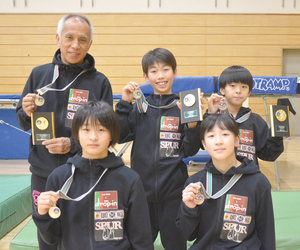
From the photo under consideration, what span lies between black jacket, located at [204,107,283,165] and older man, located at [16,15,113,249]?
846 mm

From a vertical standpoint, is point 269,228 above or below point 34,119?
below

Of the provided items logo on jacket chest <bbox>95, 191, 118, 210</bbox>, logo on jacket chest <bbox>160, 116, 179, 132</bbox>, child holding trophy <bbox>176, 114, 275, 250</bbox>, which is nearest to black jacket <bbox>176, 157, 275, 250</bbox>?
child holding trophy <bbox>176, 114, 275, 250</bbox>

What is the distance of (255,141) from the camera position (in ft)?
5.85

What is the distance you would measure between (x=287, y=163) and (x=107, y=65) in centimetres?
486

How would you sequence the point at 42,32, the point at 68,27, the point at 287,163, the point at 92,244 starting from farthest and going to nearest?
the point at 42,32 < the point at 287,163 < the point at 68,27 < the point at 92,244

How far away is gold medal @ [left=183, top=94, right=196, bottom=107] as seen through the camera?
4.51ft

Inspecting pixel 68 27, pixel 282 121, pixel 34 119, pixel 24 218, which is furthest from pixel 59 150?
pixel 24 218

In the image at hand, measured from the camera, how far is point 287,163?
15.3 feet

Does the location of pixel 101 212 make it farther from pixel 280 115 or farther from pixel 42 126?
pixel 280 115

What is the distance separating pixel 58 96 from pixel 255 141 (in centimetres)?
120

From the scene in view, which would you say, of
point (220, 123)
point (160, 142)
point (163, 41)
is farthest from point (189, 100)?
point (163, 41)

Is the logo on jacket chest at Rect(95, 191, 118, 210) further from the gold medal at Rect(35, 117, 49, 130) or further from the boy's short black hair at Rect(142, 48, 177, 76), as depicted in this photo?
the boy's short black hair at Rect(142, 48, 177, 76)

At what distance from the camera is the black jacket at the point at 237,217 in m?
1.22

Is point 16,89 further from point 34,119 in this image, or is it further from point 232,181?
point 232,181
